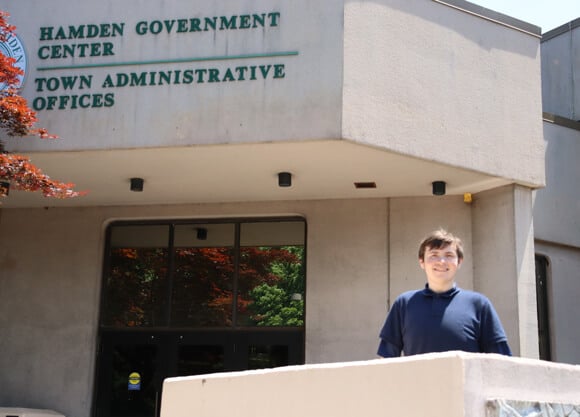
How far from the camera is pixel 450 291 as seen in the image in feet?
13.8

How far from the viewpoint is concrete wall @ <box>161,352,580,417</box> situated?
2.92 metres

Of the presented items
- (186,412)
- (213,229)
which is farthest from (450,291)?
(213,229)

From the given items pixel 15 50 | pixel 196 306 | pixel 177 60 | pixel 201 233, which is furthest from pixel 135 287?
pixel 177 60

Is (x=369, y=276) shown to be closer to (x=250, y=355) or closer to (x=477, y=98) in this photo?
(x=250, y=355)

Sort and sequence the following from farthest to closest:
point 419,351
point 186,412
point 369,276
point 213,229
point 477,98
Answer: point 213,229, point 369,276, point 477,98, point 186,412, point 419,351

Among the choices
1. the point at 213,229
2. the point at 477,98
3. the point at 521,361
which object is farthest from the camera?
the point at 213,229

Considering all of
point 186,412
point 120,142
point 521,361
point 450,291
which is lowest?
point 186,412

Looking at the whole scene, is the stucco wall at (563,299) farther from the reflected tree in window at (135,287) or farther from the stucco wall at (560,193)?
the reflected tree in window at (135,287)

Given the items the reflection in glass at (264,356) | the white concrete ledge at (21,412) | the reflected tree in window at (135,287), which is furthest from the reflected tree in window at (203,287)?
the white concrete ledge at (21,412)

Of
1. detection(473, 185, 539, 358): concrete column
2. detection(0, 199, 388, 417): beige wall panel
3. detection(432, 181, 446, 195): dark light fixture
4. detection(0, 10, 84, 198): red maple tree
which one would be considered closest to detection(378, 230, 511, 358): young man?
detection(0, 10, 84, 198): red maple tree

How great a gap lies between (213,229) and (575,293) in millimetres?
5893

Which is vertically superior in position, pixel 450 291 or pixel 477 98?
pixel 477 98

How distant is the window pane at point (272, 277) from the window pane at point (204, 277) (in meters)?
0.25

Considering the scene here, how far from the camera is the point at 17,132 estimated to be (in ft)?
31.6
